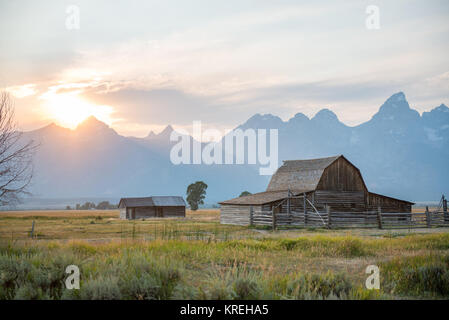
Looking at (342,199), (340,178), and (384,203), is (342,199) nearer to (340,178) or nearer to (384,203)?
(340,178)

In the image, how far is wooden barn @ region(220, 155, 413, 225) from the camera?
119ft

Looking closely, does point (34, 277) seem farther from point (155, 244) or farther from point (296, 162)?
point (296, 162)

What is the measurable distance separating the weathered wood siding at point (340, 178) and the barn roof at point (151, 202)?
2779cm

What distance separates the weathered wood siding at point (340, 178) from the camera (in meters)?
38.2

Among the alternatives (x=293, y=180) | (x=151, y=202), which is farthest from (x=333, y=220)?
(x=151, y=202)

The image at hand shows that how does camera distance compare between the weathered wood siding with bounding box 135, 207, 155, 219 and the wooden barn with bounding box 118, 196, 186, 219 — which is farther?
the weathered wood siding with bounding box 135, 207, 155, 219

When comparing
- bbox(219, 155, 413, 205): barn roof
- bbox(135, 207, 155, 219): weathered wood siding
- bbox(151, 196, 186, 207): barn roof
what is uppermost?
bbox(219, 155, 413, 205): barn roof

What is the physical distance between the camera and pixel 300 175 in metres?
40.6

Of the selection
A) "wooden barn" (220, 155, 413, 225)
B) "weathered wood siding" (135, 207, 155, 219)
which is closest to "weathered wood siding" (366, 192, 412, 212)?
"wooden barn" (220, 155, 413, 225)

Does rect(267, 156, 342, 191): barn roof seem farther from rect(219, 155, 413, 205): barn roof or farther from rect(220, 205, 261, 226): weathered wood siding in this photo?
rect(220, 205, 261, 226): weathered wood siding

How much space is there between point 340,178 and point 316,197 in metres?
3.54

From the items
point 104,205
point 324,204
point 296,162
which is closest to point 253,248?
point 324,204

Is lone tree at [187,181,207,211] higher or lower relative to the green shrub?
higher
